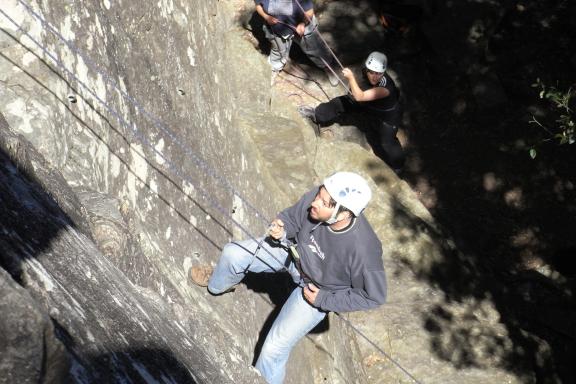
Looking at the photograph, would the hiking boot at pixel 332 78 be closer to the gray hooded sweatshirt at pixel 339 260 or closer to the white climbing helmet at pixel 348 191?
the gray hooded sweatshirt at pixel 339 260

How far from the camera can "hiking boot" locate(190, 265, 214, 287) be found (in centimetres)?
539

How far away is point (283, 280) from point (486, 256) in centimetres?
507

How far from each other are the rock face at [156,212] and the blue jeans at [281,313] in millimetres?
226

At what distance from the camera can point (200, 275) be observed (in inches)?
214

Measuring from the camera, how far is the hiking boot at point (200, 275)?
539 centimetres

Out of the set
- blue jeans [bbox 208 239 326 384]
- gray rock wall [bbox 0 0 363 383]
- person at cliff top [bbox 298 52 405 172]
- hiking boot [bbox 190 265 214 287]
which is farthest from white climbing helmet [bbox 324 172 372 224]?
person at cliff top [bbox 298 52 405 172]

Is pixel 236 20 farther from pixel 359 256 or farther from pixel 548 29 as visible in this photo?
pixel 359 256

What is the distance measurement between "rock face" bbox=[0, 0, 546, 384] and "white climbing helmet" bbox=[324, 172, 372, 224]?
126 centimetres

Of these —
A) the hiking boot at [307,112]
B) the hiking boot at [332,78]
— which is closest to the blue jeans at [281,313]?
the hiking boot at [307,112]

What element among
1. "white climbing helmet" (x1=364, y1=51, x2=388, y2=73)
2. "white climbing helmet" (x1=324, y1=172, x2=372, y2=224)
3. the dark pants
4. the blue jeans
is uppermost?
"white climbing helmet" (x1=324, y1=172, x2=372, y2=224)

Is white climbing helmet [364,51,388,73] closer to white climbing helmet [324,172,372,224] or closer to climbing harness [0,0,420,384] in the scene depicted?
climbing harness [0,0,420,384]

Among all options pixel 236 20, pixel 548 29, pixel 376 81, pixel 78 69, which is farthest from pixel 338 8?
pixel 78 69

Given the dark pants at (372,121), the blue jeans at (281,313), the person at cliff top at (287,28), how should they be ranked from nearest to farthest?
the blue jeans at (281,313), the person at cliff top at (287,28), the dark pants at (372,121)

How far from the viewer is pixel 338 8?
11.2 metres
